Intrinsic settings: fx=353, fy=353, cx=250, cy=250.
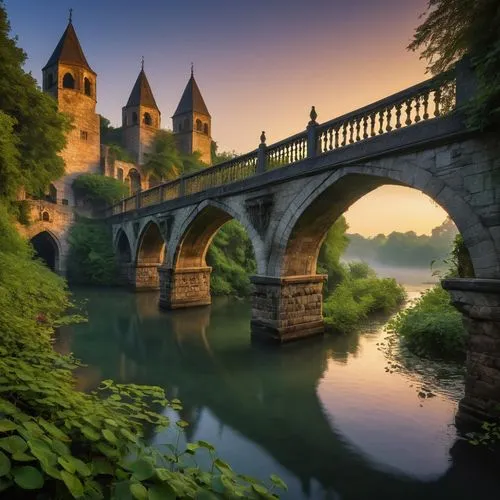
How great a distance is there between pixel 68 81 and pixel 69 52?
326 centimetres

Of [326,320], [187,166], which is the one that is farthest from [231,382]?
[187,166]

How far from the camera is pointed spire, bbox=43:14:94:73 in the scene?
35531mm

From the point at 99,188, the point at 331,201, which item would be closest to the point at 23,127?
the point at 331,201

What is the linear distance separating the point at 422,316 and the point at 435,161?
5.91 m

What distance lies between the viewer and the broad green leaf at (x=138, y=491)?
1732 millimetres

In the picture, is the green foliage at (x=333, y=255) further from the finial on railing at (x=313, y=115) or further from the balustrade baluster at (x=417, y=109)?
the balustrade baluster at (x=417, y=109)

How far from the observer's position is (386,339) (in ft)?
36.2

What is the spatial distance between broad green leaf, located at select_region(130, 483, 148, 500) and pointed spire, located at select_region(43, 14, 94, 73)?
140 ft

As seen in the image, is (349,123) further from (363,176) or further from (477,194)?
(477,194)

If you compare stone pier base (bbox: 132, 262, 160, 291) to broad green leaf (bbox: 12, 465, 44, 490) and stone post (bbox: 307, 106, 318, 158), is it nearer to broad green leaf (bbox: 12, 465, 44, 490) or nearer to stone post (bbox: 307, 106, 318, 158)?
stone post (bbox: 307, 106, 318, 158)

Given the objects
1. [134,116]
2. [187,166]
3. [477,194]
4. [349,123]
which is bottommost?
[477,194]

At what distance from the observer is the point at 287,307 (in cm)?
1032

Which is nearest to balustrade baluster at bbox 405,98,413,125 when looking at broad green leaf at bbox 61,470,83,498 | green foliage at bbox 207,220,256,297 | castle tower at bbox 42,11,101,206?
broad green leaf at bbox 61,470,83,498

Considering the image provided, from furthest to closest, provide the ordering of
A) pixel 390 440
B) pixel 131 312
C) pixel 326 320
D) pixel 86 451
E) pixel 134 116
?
pixel 134 116 → pixel 131 312 → pixel 326 320 → pixel 390 440 → pixel 86 451
